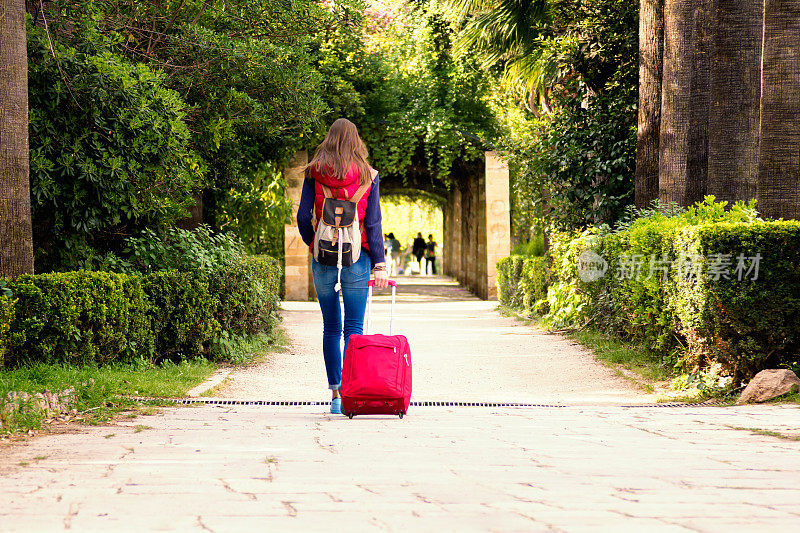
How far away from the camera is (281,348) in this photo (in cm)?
1145

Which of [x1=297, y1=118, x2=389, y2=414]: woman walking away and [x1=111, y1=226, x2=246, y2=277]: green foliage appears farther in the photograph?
[x1=111, y1=226, x2=246, y2=277]: green foliage

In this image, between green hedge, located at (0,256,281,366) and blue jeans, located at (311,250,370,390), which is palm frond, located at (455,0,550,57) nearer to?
green hedge, located at (0,256,281,366)

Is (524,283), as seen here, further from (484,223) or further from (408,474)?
(408,474)

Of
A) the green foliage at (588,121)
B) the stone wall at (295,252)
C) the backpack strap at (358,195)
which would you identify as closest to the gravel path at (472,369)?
the green foliage at (588,121)

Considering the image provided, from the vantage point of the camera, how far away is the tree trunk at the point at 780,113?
8.28 m

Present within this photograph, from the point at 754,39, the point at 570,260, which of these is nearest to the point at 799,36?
the point at 754,39

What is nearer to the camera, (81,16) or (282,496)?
(282,496)

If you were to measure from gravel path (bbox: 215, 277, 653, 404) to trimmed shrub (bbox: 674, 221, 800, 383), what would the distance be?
3.52 feet

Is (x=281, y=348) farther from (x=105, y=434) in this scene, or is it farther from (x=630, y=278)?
(x=105, y=434)

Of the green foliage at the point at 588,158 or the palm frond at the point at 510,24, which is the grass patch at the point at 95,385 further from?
the palm frond at the point at 510,24

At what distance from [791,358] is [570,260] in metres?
5.75

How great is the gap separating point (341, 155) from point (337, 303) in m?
0.97
